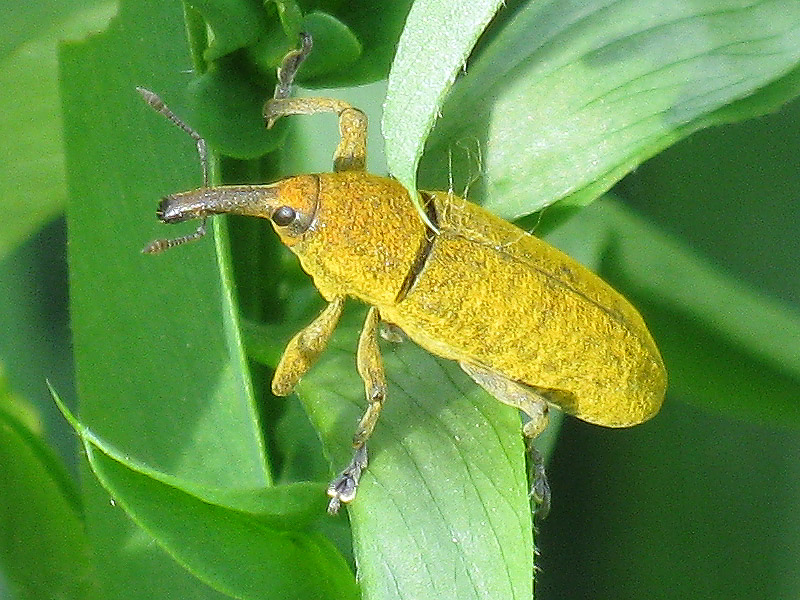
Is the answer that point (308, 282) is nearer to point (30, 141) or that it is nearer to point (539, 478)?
point (539, 478)

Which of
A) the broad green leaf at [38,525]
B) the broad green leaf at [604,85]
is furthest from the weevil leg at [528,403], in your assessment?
the broad green leaf at [38,525]

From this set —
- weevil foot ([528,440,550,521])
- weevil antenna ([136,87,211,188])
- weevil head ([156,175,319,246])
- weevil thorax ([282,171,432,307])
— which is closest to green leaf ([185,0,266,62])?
weevil antenna ([136,87,211,188])

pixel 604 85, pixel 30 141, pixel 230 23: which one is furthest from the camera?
pixel 30 141

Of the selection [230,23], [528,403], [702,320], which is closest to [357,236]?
[528,403]

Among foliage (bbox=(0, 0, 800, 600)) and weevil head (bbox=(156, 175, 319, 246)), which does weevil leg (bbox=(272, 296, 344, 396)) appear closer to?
foliage (bbox=(0, 0, 800, 600))

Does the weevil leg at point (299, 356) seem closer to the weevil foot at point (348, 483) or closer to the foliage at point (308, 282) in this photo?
the foliage at point (308, 282)

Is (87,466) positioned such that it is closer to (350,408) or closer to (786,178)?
(350,408)

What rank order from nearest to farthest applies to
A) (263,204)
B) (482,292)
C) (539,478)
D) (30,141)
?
(263,204) < (482,292) < (539,478) < (30,141)
